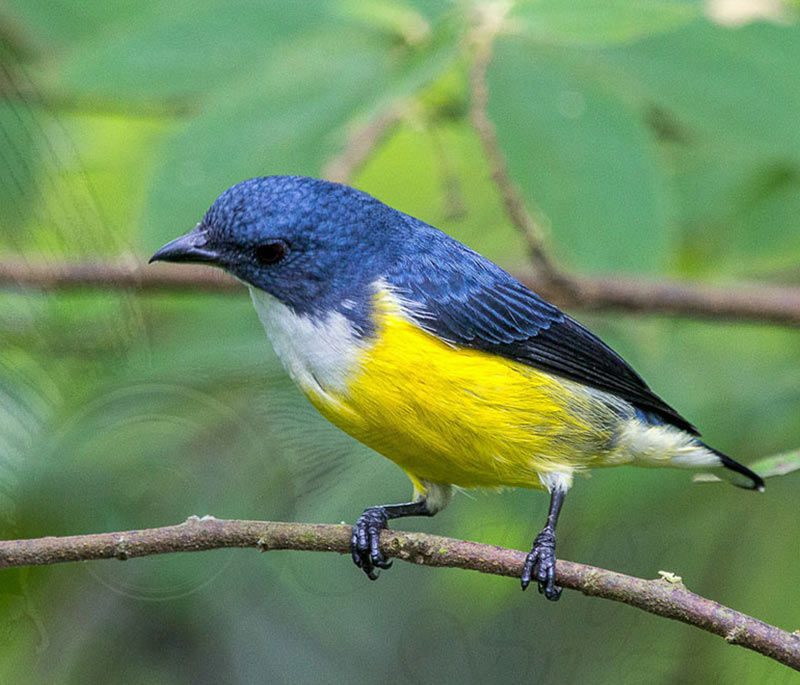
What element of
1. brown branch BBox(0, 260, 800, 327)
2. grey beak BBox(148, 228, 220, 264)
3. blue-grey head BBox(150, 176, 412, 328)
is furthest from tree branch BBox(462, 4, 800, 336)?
grey beak BBox(148, 228, 220, 264)

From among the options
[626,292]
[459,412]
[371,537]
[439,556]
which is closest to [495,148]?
[459,412]

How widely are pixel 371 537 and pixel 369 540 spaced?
1cm

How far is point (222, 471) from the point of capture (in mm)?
4590

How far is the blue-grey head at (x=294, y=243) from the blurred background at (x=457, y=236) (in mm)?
336

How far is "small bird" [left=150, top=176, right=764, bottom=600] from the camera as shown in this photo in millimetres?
3068

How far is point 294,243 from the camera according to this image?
10.6ft

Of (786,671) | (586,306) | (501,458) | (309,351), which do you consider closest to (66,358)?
(309,351)

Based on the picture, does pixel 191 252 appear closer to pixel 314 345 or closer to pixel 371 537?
pixel 314 345

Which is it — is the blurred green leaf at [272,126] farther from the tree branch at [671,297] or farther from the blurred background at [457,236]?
the tree branch at [671,297]

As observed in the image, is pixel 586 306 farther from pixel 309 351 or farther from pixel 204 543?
pixel 204 543

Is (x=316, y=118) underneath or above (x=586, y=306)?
above

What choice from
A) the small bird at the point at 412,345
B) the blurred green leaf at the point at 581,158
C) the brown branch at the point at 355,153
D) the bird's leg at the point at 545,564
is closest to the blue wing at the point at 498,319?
the small bird at the point at 412,345

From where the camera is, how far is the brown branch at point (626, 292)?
13.0 ft

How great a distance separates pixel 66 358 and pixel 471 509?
1607 mm
